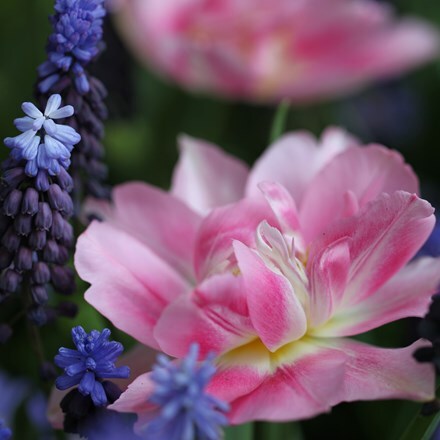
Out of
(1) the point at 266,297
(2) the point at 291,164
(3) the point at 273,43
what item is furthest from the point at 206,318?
(3) the point at 273,43

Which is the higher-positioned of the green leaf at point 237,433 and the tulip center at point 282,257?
the tulip center at point 282,257

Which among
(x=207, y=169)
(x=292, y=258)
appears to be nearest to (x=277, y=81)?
(x=207, y=169)

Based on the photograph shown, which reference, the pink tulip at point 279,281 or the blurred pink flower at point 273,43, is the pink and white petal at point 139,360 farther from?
A: the blurred pink flower at point 273,43

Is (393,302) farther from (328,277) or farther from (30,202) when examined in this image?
(30,202)

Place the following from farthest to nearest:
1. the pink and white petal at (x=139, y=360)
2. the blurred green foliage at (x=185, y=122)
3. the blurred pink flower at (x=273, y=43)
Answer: the blurred pink flower at (x=273, y=43), the blurred green foliage at (x=185, y=122), the pink and white petal at (x=139, y=360)

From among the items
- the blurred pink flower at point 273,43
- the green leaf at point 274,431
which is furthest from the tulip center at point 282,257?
the blurred pink flower at point 273,43
